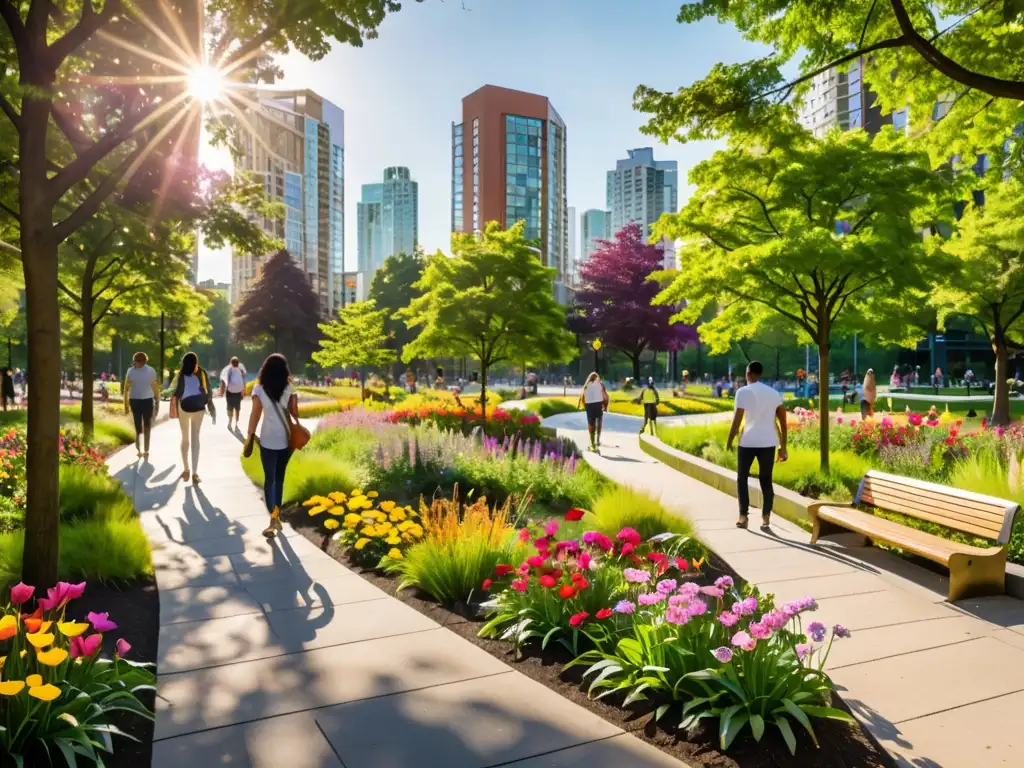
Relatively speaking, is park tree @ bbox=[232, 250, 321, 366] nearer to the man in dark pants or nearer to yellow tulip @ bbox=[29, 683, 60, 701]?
the man in dark pants

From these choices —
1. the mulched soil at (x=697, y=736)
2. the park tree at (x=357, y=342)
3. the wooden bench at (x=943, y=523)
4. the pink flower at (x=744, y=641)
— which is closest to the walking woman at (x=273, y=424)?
the mulched soil at (x=697, y=736)

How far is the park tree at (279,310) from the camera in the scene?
54.6 m

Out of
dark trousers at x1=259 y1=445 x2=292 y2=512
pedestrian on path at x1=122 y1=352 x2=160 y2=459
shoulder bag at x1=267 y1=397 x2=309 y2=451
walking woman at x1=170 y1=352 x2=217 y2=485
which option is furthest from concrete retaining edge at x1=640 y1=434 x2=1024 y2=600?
pedestrian on path at x1=122 y1=352 x2=160 y2=459

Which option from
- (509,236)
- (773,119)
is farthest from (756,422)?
(509,236)

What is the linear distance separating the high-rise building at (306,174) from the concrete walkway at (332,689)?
127449 mm

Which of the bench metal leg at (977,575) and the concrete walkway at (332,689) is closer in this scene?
the concrete walkway at (332,689)

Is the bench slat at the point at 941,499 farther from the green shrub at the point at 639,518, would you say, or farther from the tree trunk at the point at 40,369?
the tree trunk at the point at 40,369

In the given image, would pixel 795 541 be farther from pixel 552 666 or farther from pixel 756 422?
pixel 552 666

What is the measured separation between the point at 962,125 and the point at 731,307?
4764 millimetres

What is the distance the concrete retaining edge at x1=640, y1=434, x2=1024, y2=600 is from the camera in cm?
570

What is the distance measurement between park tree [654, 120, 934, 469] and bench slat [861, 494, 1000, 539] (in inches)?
115

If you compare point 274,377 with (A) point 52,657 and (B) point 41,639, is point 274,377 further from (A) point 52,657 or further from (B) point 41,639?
(A) point 52,657

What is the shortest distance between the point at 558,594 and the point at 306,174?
149309mm

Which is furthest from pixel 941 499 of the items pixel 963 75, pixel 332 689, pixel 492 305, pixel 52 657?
pixel 492 305
